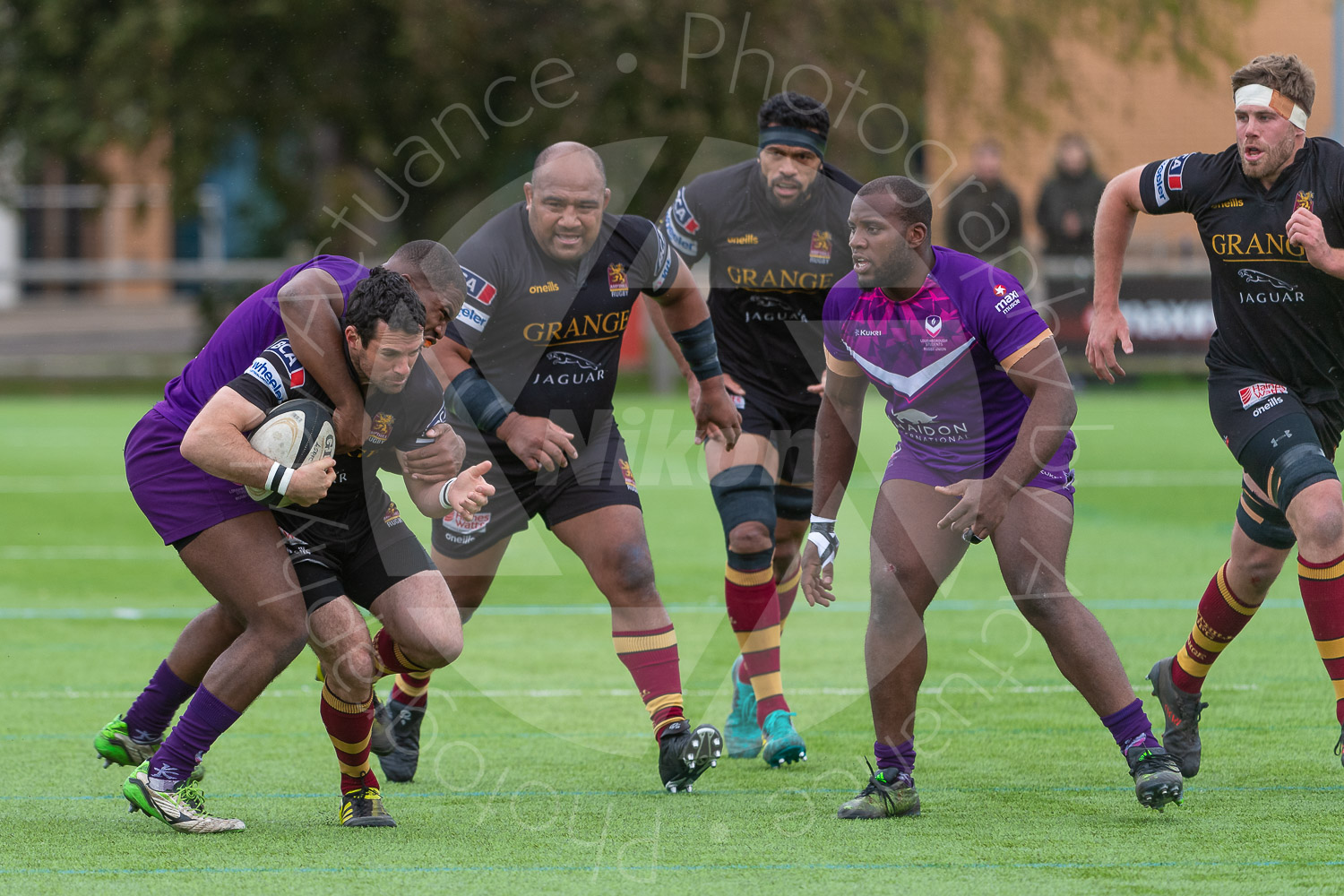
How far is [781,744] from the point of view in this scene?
20.6 ft

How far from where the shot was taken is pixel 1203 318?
2203 centimetres

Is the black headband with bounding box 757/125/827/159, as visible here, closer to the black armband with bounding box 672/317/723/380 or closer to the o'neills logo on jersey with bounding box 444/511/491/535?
the black armband with bounding box 672/317/723/380

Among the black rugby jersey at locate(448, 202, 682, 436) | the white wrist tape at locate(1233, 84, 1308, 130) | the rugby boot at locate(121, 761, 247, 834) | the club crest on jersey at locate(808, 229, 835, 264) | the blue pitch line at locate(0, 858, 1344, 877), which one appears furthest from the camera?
the club crest on jersey at locate(808, 229, 835, 264)

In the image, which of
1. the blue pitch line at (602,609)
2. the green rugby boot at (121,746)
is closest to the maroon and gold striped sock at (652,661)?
the green rugby boot at (121,746)

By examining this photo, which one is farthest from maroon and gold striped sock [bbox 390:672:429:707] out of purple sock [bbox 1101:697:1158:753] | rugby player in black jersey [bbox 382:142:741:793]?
purple sock [bbox 1101:697:1158:753]

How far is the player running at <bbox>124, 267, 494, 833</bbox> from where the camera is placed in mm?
4895

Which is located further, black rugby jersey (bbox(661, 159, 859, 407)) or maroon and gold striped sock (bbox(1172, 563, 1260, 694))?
black rugby jersey (bbox(661, 159, 859, 407))

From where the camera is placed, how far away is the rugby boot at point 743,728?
665 cm

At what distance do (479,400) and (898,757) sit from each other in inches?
77.6

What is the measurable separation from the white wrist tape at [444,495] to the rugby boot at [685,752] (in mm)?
1172

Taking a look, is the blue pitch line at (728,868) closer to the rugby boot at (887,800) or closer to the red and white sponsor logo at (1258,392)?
the rugby boot at (887,800)

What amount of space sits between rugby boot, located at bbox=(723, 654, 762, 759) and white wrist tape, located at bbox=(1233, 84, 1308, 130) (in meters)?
2.99

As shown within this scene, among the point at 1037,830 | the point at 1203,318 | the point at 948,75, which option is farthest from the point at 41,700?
the point at 948,75

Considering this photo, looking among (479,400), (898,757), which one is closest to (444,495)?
(479,400)
